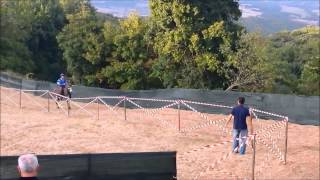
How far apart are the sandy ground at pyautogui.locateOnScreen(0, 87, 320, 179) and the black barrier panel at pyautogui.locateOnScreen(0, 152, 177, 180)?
196 inches

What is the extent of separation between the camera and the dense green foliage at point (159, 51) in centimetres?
3366

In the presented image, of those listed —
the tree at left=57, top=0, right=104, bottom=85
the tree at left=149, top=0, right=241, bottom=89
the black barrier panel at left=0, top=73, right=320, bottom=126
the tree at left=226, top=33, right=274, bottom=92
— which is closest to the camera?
the black barrier panel at left=0, top=73, right=320, bottom=126

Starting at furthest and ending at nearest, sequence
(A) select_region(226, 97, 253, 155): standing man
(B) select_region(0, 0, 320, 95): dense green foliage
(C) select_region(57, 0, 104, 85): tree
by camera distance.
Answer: (C) select_region(57, 0, 104, 85): tree, (B) select_region(0, 0, 320, 95): dense green foliage, (A) select_region(226, 97, 253, 155): standing man

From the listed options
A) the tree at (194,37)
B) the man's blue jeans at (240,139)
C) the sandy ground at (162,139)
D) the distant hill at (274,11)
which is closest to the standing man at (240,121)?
the man's blue jeans at (240,139)

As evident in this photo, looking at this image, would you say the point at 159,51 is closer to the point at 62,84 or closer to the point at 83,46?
the point at 83,46

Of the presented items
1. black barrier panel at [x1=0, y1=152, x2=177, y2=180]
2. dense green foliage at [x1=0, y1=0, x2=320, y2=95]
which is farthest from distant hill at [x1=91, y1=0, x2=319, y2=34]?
black barrier panel at [x1=0, y1=152, x2=177, y2=180]

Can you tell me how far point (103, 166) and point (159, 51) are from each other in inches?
1030

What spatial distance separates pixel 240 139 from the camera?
53.9 ft

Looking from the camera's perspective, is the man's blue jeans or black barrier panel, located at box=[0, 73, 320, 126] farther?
black barrier panel, located at box=[0, 73, 320, 126]

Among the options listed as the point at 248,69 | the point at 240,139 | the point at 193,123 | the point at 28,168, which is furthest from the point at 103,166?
the point at 248,69

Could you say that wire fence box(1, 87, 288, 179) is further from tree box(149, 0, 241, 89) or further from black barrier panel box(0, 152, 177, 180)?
tree box(149, 0, 241, 89)

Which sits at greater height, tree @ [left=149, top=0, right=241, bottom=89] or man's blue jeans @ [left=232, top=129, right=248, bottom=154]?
tree @ [left=149, top=0, right=241, bottom=89]

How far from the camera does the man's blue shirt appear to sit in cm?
1588

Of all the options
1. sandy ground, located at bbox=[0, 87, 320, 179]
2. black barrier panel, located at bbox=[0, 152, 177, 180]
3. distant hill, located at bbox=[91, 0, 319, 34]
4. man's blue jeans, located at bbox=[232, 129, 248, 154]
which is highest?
distant hill, located at bbox=[91, 0, 319, 34]
